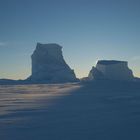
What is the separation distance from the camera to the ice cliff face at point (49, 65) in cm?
8200

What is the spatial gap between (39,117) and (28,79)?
2473 inches

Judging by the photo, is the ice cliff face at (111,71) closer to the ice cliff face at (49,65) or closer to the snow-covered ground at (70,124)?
the ice cliff face at (49,65)

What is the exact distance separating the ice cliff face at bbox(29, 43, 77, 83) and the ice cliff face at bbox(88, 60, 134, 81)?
8818 mm

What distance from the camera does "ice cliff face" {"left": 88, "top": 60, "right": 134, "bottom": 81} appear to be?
240 feet

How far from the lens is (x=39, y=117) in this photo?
19.9 m

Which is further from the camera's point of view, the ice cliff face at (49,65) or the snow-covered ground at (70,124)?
the ice cliff face at (49,65)

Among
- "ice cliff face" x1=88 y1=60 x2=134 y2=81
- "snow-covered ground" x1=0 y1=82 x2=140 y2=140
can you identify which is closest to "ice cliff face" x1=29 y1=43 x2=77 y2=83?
"ice cliff face" x1=88 y1=60 x2=134 y2=81

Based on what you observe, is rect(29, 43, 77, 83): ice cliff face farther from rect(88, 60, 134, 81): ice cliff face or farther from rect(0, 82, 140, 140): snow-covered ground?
rect(0, 82, 140, 140): snow-covered ground

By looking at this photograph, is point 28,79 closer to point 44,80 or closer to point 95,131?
point 44,80

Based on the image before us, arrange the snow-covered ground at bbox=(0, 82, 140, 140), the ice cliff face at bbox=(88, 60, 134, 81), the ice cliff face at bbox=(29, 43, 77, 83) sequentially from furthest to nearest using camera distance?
1. the ice cliff face at bbox=(29, 43, 77, 83)
2. the ice cliff face at bbox=(88, 60, 134, 81)
3. the snow-covered ground at bbox=(0, 82, 140, 140)

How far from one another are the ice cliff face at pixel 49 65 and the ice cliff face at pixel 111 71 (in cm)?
882

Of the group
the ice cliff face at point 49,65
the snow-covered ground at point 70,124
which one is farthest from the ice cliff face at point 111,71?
the snow-covered ground at point 70,124

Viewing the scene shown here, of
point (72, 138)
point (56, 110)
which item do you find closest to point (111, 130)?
point (72, 138)

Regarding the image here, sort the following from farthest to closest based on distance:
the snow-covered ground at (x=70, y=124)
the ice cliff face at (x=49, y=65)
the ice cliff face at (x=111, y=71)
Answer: the ice cliff face at (x=49, y=65) < the ice cliff face at (x=111, y=71) < the snow-covered ground at (x=70, y=124)
